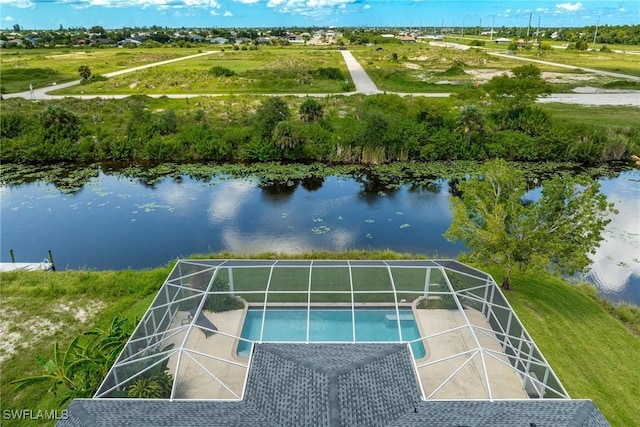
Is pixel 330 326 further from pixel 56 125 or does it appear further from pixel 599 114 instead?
pixel 599 114

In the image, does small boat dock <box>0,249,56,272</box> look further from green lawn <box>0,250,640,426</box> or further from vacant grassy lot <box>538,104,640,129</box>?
vacant grassy lot <box>538,104,640,129</box>

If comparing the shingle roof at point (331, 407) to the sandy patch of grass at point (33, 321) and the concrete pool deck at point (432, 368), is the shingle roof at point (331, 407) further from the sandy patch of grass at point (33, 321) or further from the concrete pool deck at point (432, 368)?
the sandy patch of grass at point (33, 321)

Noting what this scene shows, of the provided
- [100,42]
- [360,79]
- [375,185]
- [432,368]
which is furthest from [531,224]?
[100,42]

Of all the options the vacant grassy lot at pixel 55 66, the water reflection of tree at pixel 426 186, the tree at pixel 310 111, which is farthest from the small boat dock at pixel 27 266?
the vacant grassy lot at pixel 55 66

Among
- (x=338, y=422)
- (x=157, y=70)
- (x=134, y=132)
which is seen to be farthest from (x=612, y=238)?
(x=157, y=70)

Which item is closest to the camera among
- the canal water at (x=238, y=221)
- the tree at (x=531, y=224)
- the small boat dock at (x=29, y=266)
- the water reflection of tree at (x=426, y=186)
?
the tree at (x=531, y=224)

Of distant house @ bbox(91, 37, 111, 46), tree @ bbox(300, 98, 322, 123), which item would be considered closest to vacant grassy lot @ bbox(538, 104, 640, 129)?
tree @ bbox(300, 98, 322, 123)
